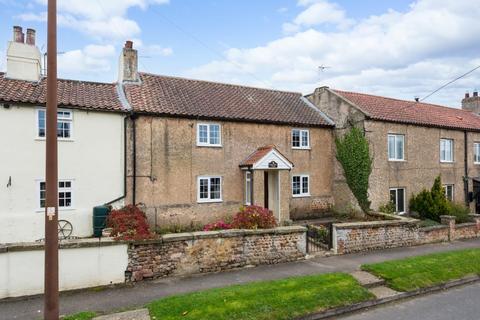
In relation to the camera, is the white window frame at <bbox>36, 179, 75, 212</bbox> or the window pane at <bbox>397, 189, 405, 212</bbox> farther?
the window pane at <bbox>397, 189, 405, 212</bbox>

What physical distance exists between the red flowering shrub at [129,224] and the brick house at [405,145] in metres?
12.3

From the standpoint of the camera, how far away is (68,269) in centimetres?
988

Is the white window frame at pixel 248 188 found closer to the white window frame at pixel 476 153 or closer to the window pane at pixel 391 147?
the window pane at pixel 391 147

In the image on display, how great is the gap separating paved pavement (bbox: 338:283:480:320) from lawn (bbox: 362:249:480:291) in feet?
1.98

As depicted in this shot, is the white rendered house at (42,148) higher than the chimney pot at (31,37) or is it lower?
lower

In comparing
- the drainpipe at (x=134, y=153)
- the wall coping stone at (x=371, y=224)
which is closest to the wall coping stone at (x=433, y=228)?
the wall coping stone at (x=371, y=224)

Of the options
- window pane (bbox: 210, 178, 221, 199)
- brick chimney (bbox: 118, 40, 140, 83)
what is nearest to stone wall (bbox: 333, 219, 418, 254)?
window pane (bbox: 210, 178, 221, 199)

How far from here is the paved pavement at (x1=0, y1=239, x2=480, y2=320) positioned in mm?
8734

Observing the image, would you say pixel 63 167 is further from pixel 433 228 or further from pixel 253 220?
pixel 433 228

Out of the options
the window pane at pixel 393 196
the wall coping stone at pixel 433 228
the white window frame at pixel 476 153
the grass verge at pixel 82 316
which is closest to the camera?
the grass verge at pixel 82 316

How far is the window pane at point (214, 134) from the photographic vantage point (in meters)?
18.5

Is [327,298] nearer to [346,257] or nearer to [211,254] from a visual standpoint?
[211,254]

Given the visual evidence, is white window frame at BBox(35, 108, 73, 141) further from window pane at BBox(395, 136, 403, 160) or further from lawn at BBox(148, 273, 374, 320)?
window pane at BBox(395, 136, 403, 160)

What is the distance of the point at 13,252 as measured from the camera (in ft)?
30.5
